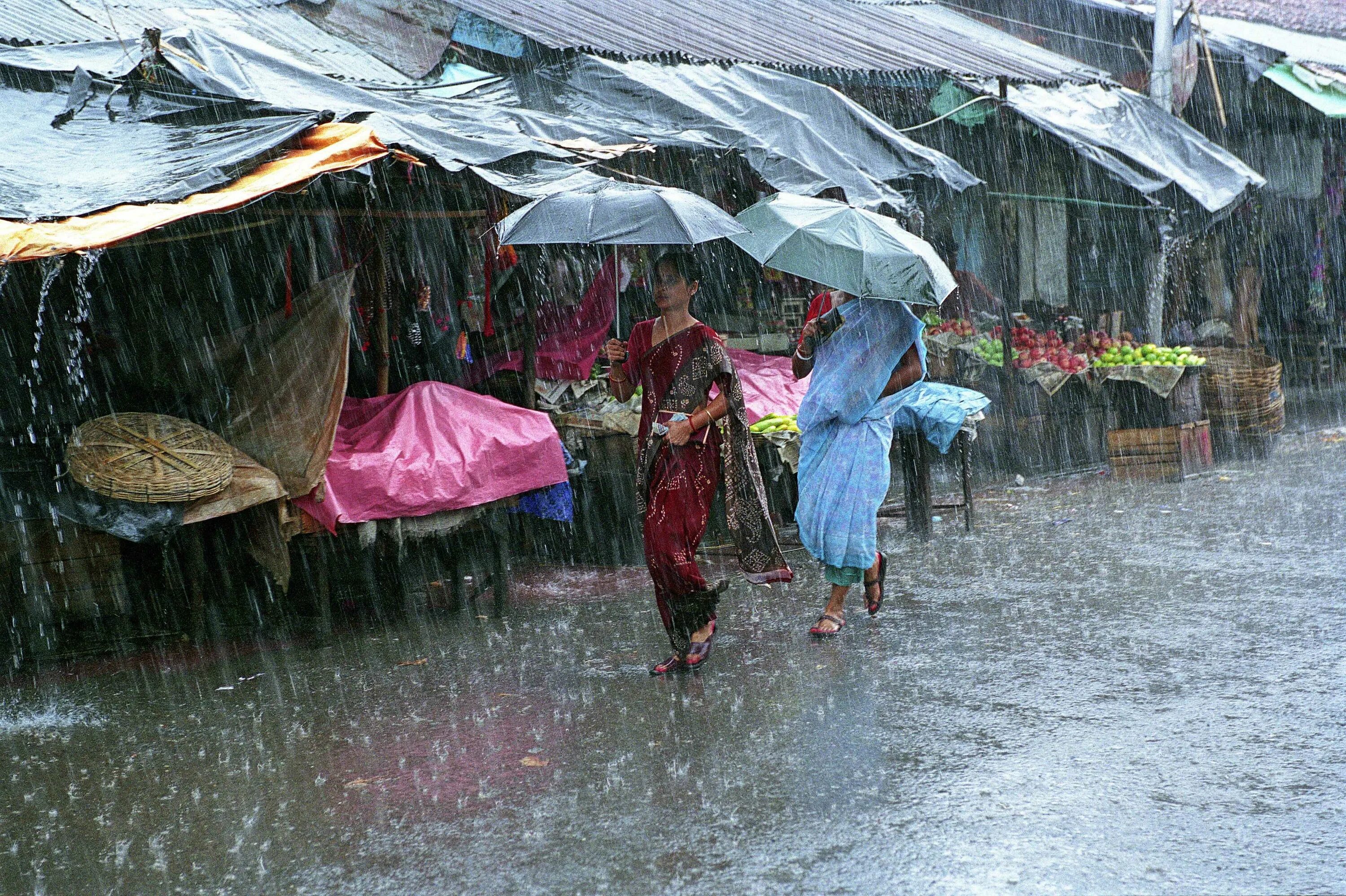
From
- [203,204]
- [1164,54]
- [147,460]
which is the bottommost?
[147,460]

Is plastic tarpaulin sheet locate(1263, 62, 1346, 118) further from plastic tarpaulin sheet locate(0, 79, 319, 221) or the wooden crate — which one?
plastic tarpaulin sheet locate(0, 79, 319, 221)

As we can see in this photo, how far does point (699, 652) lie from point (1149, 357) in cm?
764

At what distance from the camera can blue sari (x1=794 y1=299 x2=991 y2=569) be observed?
6117 mm

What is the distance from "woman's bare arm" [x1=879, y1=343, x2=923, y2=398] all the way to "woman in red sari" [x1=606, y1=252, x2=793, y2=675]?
89 centimetres

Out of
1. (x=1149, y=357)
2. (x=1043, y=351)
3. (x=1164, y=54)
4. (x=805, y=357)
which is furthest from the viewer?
(x=1164, y=54)

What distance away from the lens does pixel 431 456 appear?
6.69 m

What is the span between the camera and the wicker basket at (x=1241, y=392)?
11.9m

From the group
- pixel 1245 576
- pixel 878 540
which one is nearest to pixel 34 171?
pixel 878 540

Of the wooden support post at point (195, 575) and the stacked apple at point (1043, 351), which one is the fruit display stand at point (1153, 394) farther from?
the wooden support post at point (195, 575)

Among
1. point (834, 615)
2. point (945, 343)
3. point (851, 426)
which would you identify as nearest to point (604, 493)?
point (834, 615)

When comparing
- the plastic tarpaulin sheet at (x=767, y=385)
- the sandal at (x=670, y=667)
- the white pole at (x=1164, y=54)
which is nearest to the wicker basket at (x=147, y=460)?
the sandal at (x=670, y=667)

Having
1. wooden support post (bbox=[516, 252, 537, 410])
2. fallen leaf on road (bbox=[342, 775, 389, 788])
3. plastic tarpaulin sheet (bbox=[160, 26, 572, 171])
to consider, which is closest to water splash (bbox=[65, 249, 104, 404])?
plastic tarpaulin sheet (bbox=[160, 26, 572, 171])

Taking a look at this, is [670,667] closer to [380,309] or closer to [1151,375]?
[380,309]

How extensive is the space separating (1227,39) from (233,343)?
1233 cm
